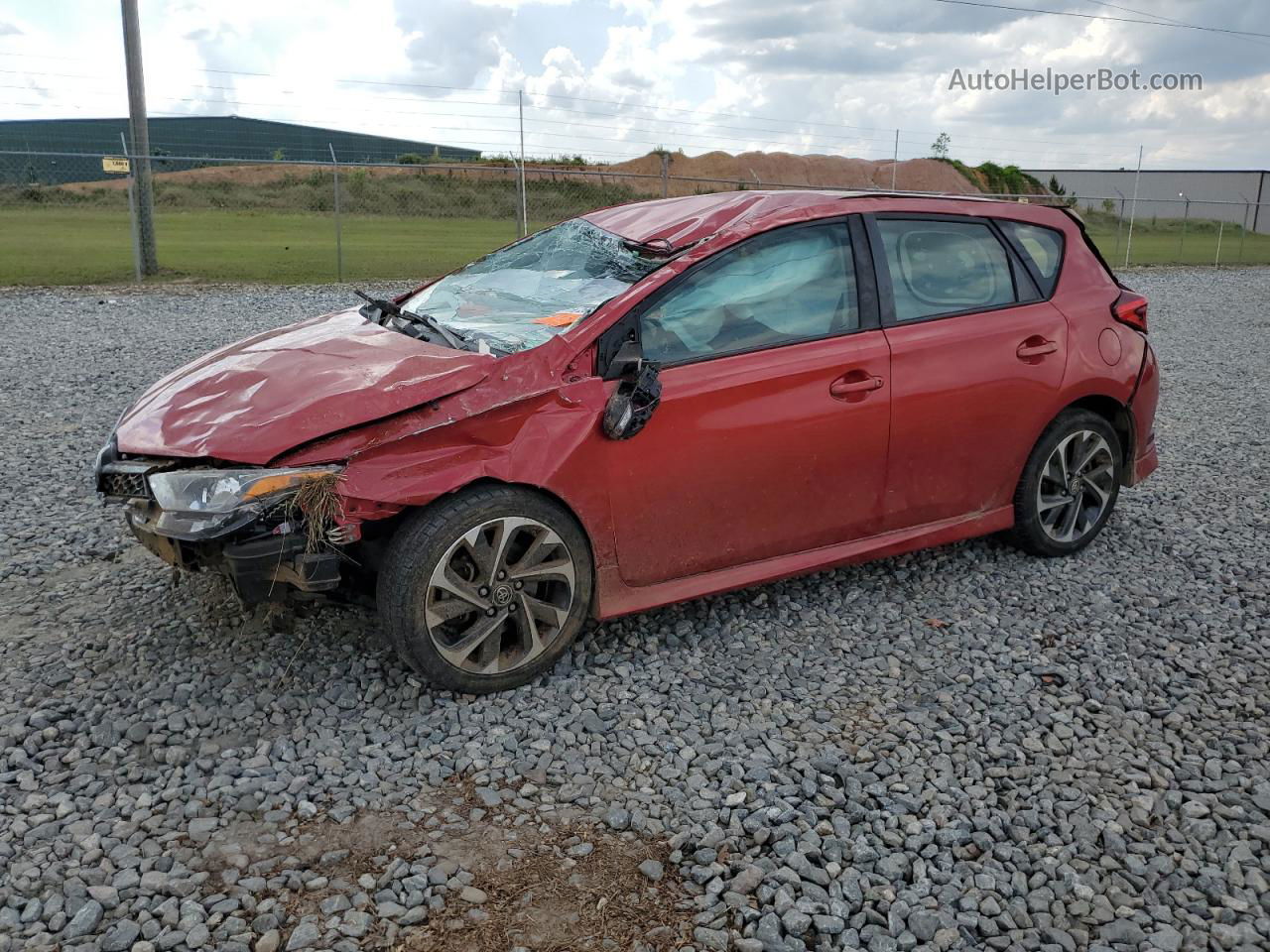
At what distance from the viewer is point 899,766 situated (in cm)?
326

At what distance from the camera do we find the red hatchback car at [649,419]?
3369 millimetres

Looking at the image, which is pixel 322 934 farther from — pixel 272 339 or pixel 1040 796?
pixel 272 339

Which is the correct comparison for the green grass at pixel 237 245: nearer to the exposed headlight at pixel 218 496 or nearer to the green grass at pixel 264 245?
the green grass at pixel 264 245

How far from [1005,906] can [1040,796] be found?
1.74 ft

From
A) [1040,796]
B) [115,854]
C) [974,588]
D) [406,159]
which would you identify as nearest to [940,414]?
[974,588]

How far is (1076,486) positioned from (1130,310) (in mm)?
863

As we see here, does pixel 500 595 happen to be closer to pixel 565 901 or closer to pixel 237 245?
pixel 565 901

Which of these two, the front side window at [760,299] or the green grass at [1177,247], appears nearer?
the front side window at [760,299]

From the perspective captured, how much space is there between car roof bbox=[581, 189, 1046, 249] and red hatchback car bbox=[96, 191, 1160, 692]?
0.02 m

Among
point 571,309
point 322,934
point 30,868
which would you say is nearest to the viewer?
point 322,934

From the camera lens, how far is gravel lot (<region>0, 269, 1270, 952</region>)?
2621 mm

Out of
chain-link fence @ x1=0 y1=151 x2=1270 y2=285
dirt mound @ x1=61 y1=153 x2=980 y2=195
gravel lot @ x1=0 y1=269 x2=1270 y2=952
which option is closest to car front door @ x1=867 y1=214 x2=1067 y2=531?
gravel lot @ x1=0 y1=269 x2=1270 y2=952

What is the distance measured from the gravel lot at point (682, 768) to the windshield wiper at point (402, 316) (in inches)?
45.8

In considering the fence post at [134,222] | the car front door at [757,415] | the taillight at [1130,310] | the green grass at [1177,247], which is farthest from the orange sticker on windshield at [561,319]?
the green grass at [1177,247]
